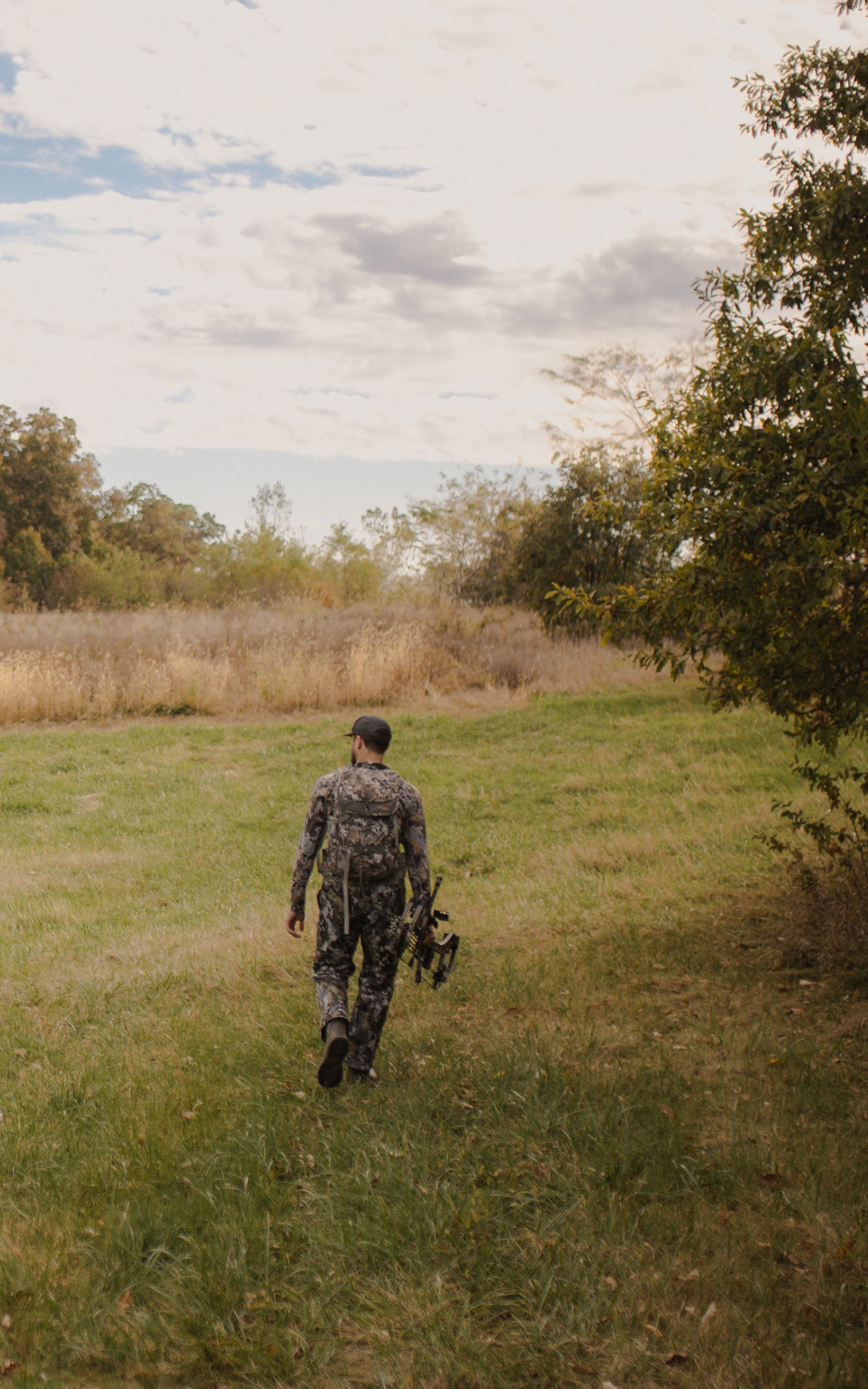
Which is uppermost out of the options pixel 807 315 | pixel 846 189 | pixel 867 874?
pixel 846 189

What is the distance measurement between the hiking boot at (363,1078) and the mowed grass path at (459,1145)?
107 mm

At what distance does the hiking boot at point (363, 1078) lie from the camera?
16.3 ft

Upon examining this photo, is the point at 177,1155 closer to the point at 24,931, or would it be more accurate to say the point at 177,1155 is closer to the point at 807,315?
the point at 24,931

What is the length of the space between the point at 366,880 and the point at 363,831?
238mm

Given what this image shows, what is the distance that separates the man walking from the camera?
193 inches

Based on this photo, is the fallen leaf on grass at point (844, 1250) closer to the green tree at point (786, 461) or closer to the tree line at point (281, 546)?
the green tree at point (786, 461)

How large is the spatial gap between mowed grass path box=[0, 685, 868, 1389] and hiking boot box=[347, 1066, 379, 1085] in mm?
107

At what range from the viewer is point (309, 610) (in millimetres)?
25969

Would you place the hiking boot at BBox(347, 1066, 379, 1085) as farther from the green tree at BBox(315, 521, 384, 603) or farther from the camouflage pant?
the green tree at BBox(315, 521, 384, 603)

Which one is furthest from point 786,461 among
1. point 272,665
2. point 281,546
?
point 281,546

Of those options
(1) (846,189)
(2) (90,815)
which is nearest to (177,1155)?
(1) (846,189)

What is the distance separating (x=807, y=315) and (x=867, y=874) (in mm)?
3506

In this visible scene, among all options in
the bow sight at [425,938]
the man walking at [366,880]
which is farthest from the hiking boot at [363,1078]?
the bow sight at [425,938]

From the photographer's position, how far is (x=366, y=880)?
4941mm
